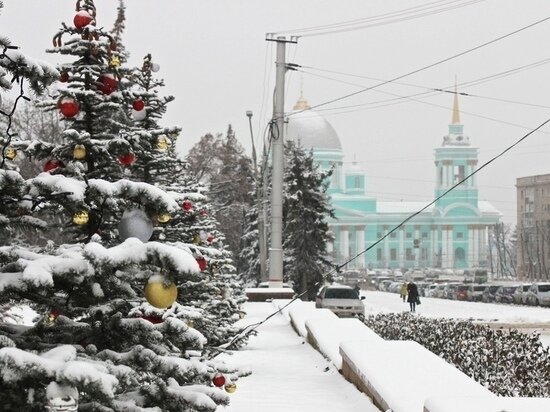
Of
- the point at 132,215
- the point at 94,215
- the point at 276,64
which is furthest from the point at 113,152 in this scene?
the point at 276,64

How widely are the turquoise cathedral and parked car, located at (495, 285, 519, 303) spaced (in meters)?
92.9

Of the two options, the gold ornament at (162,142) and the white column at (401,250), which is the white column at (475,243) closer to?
the white column at (401,250)

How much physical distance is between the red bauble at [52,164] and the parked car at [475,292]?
61500 millimetres

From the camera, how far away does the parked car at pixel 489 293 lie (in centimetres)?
6384

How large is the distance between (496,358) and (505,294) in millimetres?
47680

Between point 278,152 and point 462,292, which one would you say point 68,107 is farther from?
point 462,292

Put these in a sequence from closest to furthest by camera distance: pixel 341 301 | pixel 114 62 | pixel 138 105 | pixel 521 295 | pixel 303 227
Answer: pixel 114 62 < pixel 138 105 < pixel 341 301 < pixel 303 227 < pixel 521 295

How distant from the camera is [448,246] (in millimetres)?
161875

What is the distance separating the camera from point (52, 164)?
6691mm

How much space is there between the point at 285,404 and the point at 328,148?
14483 centimetres

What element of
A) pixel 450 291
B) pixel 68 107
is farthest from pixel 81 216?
pixel 450 291

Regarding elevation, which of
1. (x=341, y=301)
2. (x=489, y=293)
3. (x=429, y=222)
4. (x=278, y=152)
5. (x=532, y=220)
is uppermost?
(x=429, y=222)

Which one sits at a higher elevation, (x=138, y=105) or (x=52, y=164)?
(x=138, y=105)

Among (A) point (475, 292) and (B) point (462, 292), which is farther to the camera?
(B) point (462, 292)
